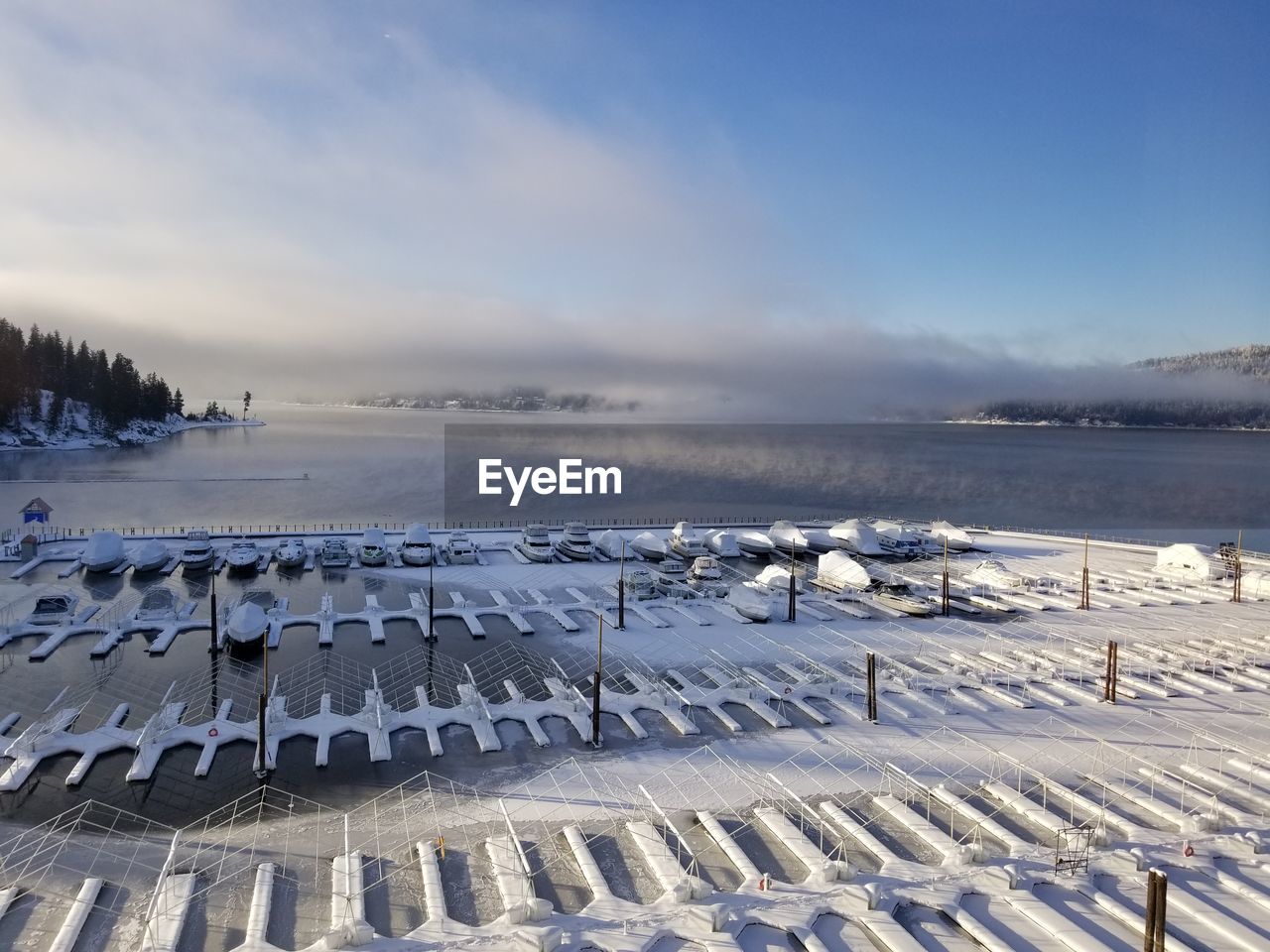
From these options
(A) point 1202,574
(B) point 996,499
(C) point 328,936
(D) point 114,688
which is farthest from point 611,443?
(C) point 328,936

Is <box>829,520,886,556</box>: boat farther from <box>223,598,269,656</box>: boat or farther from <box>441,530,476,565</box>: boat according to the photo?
<box>223,598,269,656</box>: boat

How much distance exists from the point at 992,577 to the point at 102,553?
101 ft

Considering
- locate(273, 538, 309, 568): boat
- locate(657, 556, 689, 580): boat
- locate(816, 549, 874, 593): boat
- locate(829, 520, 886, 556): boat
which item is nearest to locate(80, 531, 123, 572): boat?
locate(273, 538, 309, 568): boat

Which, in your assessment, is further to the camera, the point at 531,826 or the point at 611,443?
the point at 611,443

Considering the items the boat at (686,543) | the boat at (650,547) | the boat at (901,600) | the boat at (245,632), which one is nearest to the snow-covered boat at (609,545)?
the boat at (650,547)

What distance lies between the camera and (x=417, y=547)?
29.2m

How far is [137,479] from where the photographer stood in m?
65.3

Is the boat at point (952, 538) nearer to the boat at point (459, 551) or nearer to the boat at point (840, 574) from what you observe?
the boat at point (840, 574)

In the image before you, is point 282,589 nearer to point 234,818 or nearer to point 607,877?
point 234,818

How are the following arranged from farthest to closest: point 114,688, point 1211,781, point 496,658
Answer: point 496,658, point 114,688, point 1211,781

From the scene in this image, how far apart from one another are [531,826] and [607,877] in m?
1.72

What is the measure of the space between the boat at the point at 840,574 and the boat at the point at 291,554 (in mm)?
18606

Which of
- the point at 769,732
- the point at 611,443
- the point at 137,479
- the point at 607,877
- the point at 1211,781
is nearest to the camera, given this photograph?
the point at 607,877

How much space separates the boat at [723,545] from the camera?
3272cm
